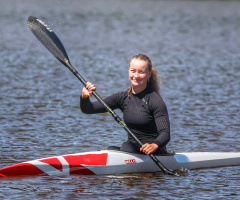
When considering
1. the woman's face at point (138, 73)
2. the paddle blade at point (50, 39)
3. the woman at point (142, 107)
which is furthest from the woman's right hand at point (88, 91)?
the paddle blade at point (50, 39)

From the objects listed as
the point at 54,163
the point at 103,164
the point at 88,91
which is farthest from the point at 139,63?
the point at 54,163

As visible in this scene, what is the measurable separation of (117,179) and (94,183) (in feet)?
1.16

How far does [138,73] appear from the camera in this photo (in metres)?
8.27

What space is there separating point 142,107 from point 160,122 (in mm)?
317

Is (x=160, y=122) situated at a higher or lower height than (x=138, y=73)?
lower

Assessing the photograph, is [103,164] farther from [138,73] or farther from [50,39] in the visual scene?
[50,39]

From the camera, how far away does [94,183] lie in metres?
7.86

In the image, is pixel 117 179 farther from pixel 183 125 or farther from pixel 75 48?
pixel 75 48

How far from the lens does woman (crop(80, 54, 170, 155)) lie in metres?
8.16

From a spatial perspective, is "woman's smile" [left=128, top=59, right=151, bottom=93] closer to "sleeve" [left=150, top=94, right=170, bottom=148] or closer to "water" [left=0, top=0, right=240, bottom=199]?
"sleeve" [left=150, top=94, right=170, bottom=148]

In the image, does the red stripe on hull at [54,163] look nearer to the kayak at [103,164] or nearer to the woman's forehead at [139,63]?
the kayak at [103,164]

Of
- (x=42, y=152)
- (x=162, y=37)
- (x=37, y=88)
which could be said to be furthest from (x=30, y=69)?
(x=162, y=37)

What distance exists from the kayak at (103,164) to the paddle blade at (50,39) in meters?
1.61

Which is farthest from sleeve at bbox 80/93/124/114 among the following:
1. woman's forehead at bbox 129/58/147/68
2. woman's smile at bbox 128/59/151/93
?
woman's forehead at bbox 129/58/147/68
